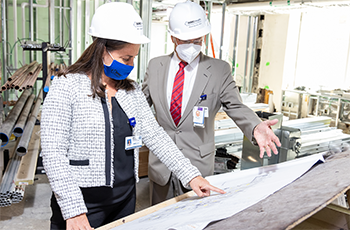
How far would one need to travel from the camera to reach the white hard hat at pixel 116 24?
123cm

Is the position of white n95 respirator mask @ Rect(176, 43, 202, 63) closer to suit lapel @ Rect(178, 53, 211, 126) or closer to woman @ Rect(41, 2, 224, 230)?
suit lapel @ Rect(178, 53, 211, 126)

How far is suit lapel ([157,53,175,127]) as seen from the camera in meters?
1.93

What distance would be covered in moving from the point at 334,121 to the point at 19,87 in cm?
565

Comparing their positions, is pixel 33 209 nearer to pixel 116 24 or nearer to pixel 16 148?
pixel 16 148

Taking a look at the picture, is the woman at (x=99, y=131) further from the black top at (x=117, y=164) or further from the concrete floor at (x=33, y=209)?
the concrete floor at (x=33, y=209)

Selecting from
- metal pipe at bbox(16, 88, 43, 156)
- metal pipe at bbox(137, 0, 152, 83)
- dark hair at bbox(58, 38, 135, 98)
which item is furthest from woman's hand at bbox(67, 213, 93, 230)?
metal pipe at bbox(137, 0, 152, 83)

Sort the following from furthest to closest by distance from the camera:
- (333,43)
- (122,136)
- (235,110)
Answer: (333,43) < (235,110) < (122,136)

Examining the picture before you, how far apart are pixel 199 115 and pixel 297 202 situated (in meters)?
1.12

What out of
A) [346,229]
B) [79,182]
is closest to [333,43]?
[346,229]

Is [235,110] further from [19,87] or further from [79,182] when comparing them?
[19,87]

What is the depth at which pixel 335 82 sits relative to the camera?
6.92m

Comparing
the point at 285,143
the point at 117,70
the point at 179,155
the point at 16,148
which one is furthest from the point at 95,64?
the point at 16,148

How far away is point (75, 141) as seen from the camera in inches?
47.9

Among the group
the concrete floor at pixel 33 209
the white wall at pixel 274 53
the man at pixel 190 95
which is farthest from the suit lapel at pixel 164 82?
the white wall at pixel 274 53
